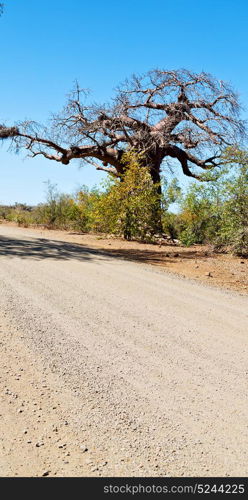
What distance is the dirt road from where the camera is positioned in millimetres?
2635

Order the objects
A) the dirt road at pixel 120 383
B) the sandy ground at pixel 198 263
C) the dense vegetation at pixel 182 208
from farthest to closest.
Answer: the dense vegetation at pixel 182 208 < the sandy ground at pixel 198 263 < the dirt road at pixel 120 383

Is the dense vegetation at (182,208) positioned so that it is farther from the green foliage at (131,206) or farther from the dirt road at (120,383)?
the dirt road at (120,383)

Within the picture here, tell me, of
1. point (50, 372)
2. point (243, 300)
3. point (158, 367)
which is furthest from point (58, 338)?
point (243, 300)

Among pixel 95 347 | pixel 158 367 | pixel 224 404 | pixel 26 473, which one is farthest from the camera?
pixel 95 347

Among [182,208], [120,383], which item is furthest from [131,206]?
[120,383]

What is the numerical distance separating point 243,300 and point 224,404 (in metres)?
4.06

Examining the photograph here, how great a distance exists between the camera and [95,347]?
14.4 feet

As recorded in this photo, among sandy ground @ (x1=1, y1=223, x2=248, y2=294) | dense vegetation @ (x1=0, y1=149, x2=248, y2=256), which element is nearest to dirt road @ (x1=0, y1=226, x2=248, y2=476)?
sandy ground @ (x1=1, y1=223, x2=248, y2=294)

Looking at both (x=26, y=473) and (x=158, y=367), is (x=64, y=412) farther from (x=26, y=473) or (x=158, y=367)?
(x=158, y=367)

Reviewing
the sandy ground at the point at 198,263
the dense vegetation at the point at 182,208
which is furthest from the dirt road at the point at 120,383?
the dense vegetation at the point at 182,208

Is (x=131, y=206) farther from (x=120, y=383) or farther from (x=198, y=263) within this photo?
(x=120, y=383)

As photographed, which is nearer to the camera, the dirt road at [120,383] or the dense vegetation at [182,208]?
the dirt road at [120,383]

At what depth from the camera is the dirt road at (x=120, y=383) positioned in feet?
8.64

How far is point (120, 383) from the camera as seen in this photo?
11.8ft
